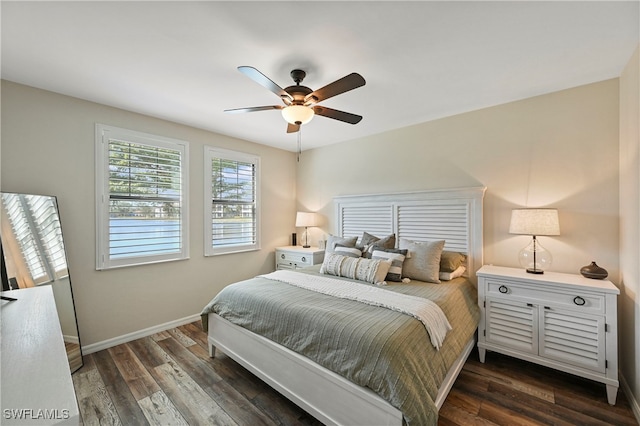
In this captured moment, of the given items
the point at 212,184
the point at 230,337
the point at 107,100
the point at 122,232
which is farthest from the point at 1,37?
the point at 230,337

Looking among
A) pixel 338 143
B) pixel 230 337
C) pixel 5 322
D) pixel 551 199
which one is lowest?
pixel 230 337

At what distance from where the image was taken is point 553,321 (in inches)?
86.8

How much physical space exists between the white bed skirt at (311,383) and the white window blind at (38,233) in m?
1.59

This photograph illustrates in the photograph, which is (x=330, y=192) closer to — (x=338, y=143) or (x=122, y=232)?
(x=338, y=143)

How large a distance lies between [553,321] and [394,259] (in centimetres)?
134

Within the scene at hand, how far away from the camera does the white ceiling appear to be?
1559mm

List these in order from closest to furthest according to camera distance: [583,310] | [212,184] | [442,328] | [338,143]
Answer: [442,328] → [583,310] → [212,184] → [338,143]

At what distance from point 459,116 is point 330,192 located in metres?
2.10

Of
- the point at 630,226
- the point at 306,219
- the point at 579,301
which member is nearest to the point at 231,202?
the point at 306,219

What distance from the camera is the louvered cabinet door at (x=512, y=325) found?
230cm

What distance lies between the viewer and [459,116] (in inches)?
124

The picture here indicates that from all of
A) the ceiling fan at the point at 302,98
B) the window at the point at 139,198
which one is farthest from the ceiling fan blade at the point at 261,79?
the window at the point at 139,198

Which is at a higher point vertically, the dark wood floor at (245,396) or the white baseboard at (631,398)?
the white baseboard at (631,398)

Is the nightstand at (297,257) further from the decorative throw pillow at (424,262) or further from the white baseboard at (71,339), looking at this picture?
the white baseboard at (71,339)
